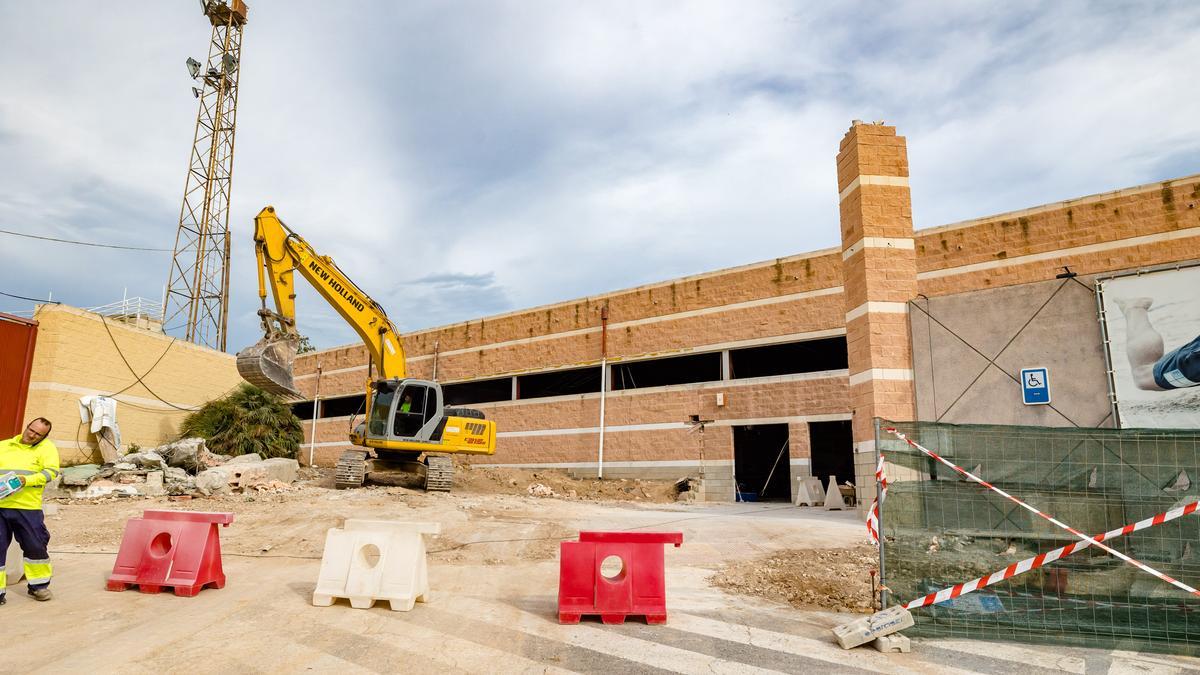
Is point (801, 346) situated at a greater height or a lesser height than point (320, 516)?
greater

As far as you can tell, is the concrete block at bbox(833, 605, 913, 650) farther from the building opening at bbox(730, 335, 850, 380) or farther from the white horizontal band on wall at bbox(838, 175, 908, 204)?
the building opening at bbox(730, 335, 850, 380)

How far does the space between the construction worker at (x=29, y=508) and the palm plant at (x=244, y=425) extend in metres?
18.9

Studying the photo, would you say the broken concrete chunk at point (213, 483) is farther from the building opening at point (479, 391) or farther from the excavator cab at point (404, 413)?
the building opening at point (479, 391)

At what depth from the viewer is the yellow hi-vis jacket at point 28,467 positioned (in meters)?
6.87

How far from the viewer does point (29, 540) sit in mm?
6898

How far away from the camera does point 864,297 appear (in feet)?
46.0

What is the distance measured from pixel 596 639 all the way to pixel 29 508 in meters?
5.98

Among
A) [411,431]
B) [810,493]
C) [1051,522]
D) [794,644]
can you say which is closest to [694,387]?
[810,493]

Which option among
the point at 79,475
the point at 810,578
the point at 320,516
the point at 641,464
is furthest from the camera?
the point at 641,464

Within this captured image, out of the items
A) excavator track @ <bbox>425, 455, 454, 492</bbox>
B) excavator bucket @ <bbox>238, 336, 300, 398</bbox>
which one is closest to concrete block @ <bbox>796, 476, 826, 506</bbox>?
excavator track @ <bbox>425, 455, 454, 492</bbox>

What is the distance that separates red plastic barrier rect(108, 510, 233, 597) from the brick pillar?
1090cm

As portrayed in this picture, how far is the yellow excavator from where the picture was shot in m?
16.0

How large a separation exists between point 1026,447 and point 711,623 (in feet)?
11.1

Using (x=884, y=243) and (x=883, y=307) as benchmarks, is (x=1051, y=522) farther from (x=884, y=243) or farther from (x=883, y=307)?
(x=884, y=243)
